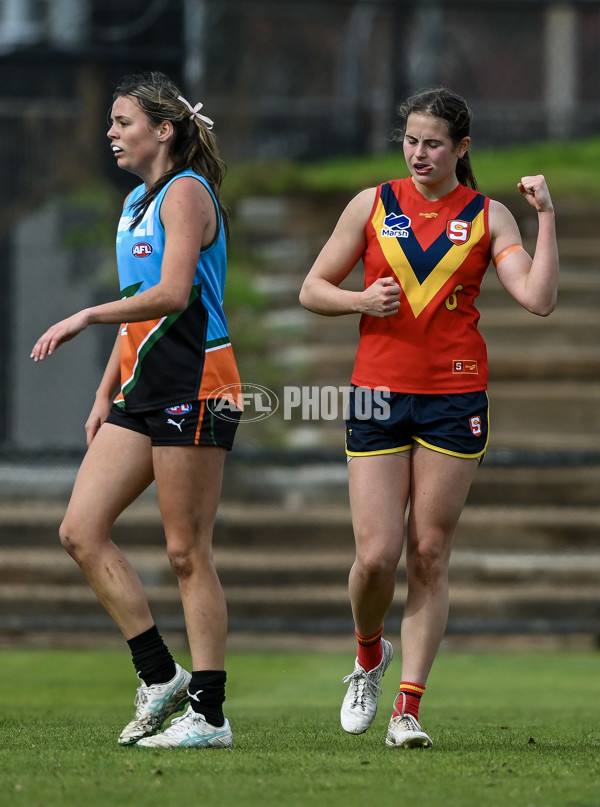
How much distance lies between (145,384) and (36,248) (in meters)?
6.96

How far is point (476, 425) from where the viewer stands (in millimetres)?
4293

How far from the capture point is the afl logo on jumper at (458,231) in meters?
4.30

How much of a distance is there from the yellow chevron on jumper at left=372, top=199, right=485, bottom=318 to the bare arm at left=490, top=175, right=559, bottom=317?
0.39ft

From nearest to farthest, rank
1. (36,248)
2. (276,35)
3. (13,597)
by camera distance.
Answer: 1. (13,597)
2. (36,248)
3. (276,35)

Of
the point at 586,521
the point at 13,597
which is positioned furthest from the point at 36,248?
the point at 586,521

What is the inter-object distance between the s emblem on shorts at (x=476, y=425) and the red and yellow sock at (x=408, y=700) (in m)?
0.83

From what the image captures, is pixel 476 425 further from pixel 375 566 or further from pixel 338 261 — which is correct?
pixel 338 261

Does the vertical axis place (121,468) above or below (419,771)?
above

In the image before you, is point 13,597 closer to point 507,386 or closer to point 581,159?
point 507,386

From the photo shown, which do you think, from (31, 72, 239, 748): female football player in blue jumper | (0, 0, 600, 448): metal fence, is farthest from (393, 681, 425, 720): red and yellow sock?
(0, 0, 600, 448): metal fence

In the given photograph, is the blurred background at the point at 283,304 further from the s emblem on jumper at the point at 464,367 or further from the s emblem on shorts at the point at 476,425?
the s emblem on shorts at the point at 476,425

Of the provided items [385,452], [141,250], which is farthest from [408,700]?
[141,250]

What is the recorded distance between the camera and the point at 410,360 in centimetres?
428

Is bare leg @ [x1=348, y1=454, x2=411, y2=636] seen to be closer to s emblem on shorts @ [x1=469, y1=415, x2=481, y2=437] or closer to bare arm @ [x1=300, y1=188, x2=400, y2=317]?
s emblem on shorts @ [x1=469, y1=415, x2=481, y2=437]
